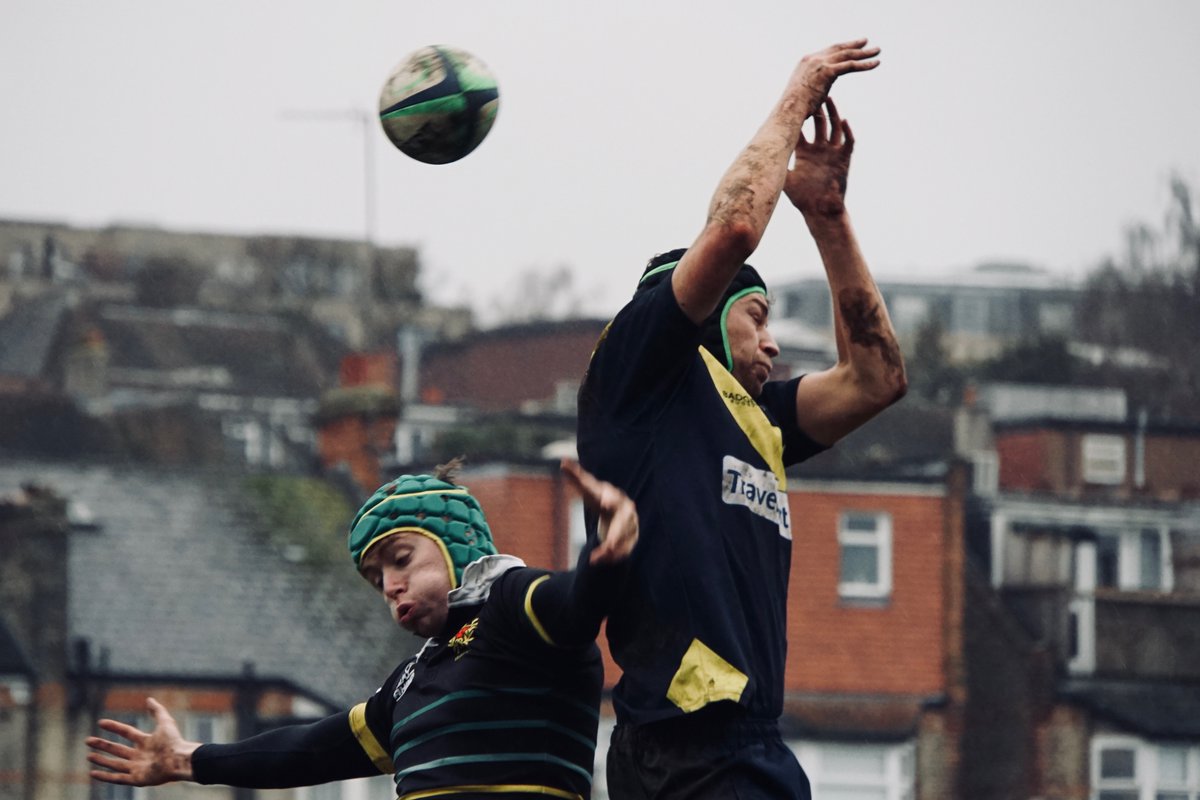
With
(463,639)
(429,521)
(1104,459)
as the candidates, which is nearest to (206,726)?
(1104,459)

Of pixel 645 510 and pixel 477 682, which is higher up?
pixel 645 510

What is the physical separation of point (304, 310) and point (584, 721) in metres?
82.6

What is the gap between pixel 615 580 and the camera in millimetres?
5477

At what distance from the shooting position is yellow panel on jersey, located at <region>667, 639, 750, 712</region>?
574 cm

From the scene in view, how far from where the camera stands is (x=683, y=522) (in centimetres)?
583

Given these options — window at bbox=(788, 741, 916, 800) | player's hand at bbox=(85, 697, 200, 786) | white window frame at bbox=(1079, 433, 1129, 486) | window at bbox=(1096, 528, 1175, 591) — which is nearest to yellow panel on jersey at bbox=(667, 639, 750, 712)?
player's hand at bbox=(85, 697, 200, 786)

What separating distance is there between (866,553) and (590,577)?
31879 mm

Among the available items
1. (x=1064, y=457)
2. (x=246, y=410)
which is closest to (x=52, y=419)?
(x=246, y=410)

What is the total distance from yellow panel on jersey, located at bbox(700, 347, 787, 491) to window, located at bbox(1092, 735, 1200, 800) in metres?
33.9

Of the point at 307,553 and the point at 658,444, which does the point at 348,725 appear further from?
the point at 307,553

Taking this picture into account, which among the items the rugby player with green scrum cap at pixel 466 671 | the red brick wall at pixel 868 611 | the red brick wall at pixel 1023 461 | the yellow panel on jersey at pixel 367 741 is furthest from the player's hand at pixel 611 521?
the red brick wall at pixel 1023 461

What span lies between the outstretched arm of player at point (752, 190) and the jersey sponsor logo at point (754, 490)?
1.33 ft

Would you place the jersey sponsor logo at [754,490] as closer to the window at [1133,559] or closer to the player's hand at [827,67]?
the player's hand at [827,67]

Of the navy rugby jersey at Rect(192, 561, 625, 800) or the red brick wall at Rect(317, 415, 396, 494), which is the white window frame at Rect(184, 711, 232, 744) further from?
the navy rugby jersey at Rect(192, 561, 625, 800)
